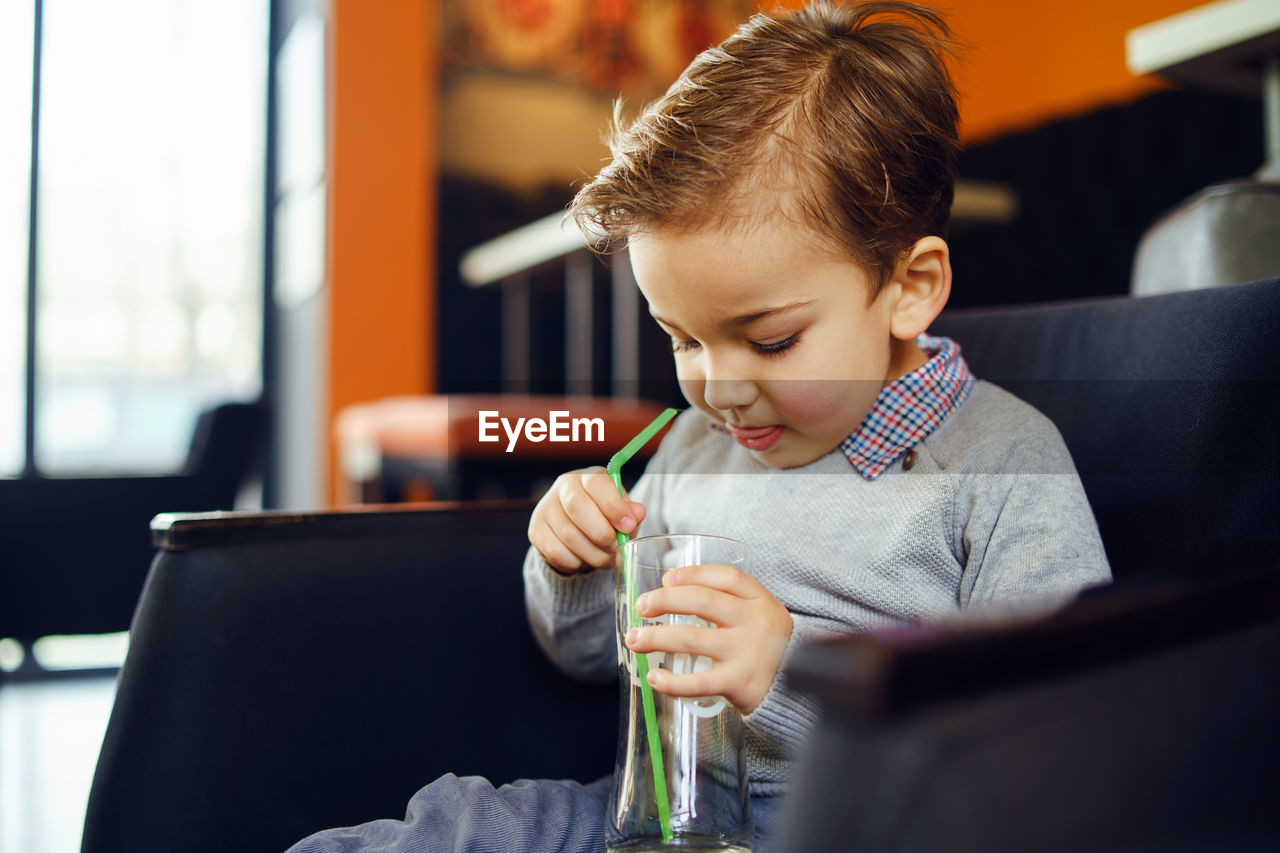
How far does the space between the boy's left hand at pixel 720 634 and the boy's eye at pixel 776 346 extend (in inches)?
7.2

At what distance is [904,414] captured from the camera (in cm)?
78

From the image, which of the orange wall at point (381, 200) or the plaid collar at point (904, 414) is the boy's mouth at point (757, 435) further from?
the orange wall at point (381, 200)

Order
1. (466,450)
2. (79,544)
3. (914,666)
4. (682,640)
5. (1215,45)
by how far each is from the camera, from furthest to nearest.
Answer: (79,544), (466,450), (1215,45), (682,640), (914,666)

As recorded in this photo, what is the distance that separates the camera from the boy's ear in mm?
752

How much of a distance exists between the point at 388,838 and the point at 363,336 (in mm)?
3027

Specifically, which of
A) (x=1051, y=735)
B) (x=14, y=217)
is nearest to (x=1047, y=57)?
(x=14, y=217)

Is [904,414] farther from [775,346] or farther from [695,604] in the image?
[695,604]

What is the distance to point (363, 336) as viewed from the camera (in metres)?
3.50

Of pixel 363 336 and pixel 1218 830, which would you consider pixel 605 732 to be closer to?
pixel 1218 830

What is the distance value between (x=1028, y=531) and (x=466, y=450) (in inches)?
60.9

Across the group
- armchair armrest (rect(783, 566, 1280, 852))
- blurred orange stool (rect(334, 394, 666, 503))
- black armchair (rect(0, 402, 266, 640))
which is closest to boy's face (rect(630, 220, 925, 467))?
armchair armrest (rect(783, 566, 1280, 852))

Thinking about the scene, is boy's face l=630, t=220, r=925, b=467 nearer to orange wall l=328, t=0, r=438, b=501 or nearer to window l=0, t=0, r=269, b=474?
orange wall l=328, t=0, r=438, b=501

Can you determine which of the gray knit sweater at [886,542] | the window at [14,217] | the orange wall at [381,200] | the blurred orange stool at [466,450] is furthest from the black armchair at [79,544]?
the gray knit sweater at [886,542]

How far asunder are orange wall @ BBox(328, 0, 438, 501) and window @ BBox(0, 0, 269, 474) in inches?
30.4
